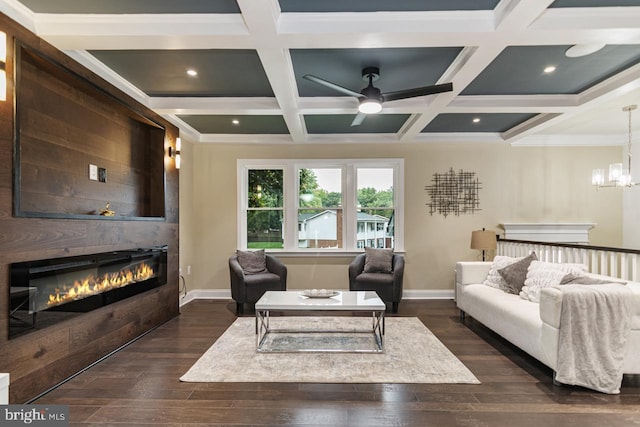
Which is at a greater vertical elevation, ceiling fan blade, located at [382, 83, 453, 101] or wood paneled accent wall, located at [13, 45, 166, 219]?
ceiling fan blade, located at [382, 83, 453, 101]

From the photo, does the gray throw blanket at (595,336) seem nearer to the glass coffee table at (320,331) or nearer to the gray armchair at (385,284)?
the glass coffee table at (320,331)

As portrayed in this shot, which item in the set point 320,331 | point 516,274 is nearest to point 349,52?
point 320,331

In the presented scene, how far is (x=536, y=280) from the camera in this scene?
3.50 m

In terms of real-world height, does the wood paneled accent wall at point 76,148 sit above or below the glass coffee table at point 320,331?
above

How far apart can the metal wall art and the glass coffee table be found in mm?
2629

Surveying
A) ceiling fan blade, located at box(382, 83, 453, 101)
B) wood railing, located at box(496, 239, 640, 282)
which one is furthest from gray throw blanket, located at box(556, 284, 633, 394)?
ceiling fan blade, located at box(382, 83, 453, 101)

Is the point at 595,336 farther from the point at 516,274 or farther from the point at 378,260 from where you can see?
the point at 378,260

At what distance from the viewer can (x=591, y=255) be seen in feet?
12.8

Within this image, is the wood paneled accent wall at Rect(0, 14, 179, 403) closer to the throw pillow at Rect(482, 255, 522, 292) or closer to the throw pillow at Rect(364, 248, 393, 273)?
the throw pillow at Rect(364, 248, 393, 273)

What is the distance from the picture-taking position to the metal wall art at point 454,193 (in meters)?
5.63

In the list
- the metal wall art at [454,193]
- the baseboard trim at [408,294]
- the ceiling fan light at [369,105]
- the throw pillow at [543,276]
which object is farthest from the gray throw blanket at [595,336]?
the metal wall art at [454,193]

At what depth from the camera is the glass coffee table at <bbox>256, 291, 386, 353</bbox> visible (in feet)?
10.5

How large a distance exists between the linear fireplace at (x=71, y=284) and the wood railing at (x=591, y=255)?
16.1ft


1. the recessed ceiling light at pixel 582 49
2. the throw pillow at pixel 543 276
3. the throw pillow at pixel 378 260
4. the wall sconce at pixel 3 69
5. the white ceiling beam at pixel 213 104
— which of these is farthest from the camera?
the throw pillow at pixel 378 260
